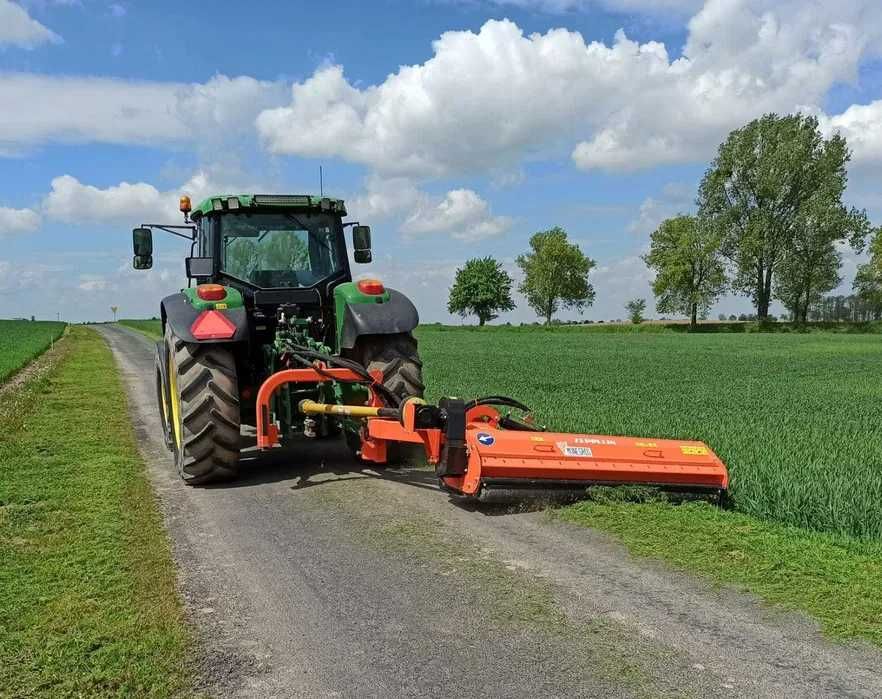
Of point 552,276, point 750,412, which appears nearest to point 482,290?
point 552,276

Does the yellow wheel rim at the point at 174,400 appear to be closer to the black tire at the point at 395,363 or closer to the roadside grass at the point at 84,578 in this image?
the roadside grass at the point at 84,578

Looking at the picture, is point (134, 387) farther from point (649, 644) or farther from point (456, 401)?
point (649, 644)

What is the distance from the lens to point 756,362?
23328mm

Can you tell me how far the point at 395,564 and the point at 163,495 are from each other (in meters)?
2.82

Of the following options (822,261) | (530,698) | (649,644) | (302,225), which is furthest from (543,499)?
(822,261)

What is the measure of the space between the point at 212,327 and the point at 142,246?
7.20 ft

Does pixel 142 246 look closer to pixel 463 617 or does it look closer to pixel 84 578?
pixel 84 578

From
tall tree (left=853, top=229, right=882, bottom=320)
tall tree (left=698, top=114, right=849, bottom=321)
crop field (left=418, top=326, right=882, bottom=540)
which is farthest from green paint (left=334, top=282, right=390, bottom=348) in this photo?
tall tree (left=853, top=229, right=882, bottom=320)

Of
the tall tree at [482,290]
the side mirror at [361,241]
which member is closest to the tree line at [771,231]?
the tall tree at [482,290]

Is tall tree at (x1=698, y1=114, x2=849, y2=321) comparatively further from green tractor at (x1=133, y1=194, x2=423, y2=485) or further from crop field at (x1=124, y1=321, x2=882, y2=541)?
green tractor at (x1=133, y1=194, x2=423, y2=485)

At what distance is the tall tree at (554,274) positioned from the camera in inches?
3044

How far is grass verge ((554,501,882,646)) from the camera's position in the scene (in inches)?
153

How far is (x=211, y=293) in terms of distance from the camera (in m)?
7.04

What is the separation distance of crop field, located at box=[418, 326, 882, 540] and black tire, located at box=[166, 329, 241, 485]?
3857 millimetres
